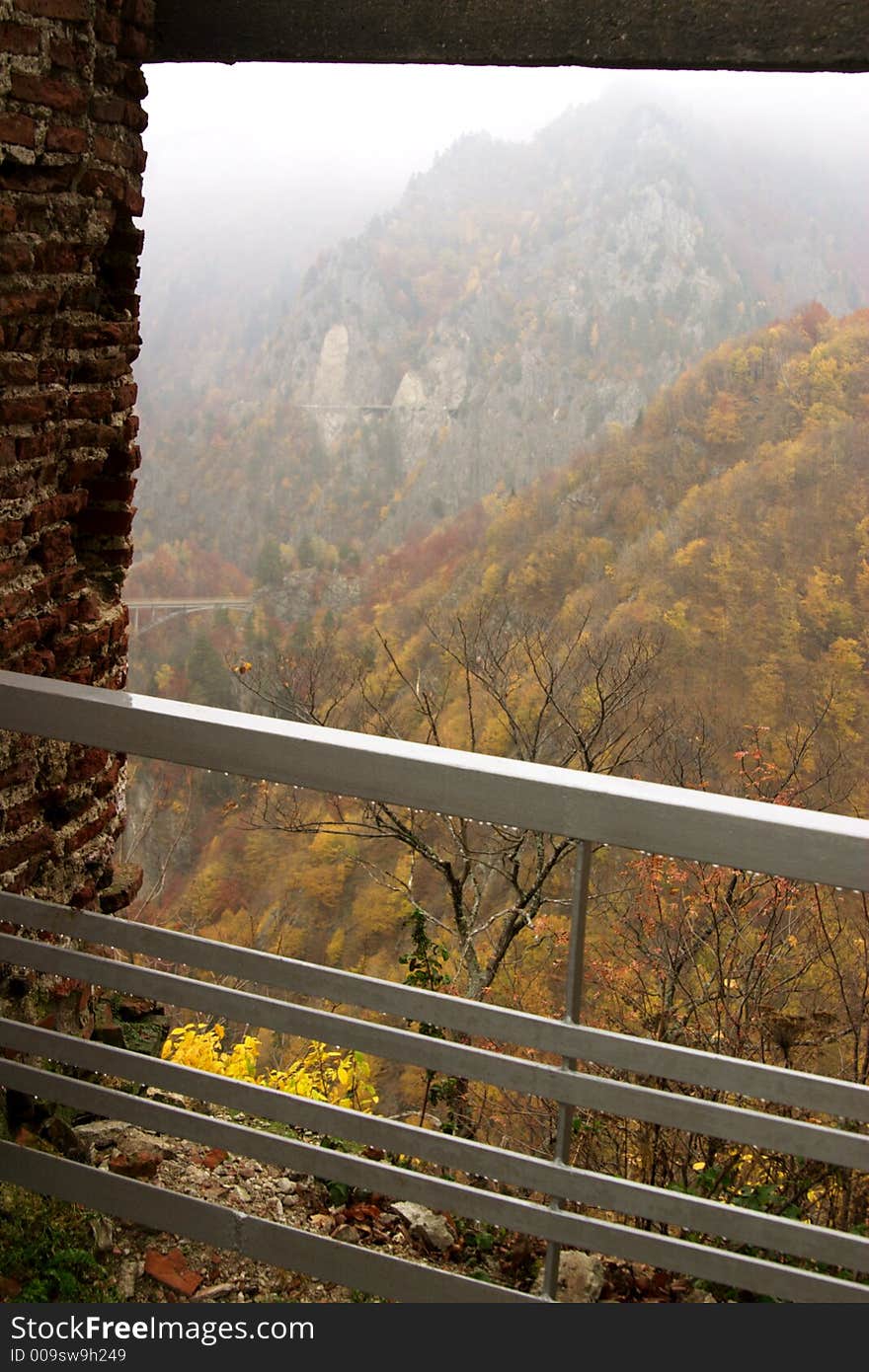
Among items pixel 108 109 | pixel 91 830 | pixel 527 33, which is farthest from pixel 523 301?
pixel 91 830

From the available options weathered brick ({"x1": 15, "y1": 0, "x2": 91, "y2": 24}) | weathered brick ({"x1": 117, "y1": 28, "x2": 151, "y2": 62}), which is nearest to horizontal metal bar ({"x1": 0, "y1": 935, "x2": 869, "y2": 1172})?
weathered brick ({"x1": 15, "y1": 0, "x2": 91, "y2": 24})

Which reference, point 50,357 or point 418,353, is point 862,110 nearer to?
point 418,353

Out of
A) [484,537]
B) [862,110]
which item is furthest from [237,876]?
[862,110]

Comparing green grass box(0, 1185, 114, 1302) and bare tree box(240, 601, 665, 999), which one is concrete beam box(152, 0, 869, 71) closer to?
green grass box(0, 1185, 114, 1302)

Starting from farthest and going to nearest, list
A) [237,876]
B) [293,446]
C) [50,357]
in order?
[293,446] → [237,876] → [50,357]

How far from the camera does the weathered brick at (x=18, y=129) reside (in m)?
1.98

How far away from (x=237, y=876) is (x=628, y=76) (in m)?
40.9

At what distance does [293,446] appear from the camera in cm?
3281

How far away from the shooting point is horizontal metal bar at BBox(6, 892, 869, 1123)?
45.2 inches

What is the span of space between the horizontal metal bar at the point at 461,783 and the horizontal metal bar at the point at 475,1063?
0.26 metres

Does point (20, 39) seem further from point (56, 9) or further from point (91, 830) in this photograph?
point (91, 830)

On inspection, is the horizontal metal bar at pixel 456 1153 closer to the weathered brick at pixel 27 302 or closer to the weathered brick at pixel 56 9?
the weathered brick at pixel 27 302

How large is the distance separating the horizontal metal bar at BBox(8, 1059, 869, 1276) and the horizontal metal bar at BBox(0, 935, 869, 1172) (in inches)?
3.3

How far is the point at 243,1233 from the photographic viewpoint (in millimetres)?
1474
